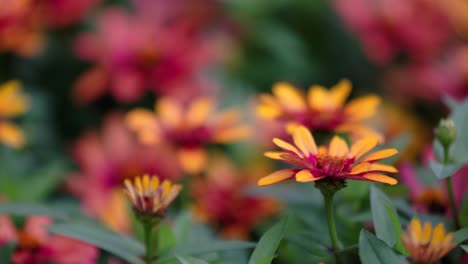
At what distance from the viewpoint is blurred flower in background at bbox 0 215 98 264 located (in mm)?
604

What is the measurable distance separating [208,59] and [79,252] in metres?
0.60

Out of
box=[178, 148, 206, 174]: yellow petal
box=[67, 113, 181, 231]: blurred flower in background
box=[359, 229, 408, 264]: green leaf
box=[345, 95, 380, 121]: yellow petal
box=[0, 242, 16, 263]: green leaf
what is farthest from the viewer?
box=[67, 113, 181, 231]: blurred flower in background

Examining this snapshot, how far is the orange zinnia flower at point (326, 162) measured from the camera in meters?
0.46

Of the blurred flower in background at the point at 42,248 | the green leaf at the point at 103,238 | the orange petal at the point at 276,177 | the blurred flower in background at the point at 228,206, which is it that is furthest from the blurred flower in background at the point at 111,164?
the orange petal at the point at 276,177

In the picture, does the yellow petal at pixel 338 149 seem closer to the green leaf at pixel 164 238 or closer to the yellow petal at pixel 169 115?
the green leaf at pixel 164 238

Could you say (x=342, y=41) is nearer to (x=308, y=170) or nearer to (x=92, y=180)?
(x=92, y=180)

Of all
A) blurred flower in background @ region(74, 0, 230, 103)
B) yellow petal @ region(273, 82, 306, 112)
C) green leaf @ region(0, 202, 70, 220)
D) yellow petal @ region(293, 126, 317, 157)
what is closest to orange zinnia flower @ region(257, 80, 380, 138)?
yellow petal @ region(273, 82, 306, 112)

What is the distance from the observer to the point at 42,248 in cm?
62

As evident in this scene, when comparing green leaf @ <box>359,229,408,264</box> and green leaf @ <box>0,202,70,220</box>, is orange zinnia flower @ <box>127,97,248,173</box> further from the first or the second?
green leaf @ <box>359,229,408,264</box>

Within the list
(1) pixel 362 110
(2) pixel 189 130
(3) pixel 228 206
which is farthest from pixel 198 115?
(1) pixel 362 110

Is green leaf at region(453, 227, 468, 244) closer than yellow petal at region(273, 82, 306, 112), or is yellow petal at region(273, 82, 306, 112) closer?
green leaf at region(453, 227, 468, 244)

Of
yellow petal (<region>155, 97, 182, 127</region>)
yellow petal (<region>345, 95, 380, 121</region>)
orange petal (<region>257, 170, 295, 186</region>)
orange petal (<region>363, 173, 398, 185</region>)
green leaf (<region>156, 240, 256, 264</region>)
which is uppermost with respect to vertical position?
yellow petal (<region>155, 97, 182, 127</region>)

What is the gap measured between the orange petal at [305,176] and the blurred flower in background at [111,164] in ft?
1.46

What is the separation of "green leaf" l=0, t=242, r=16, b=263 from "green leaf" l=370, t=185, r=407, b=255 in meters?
0.30
